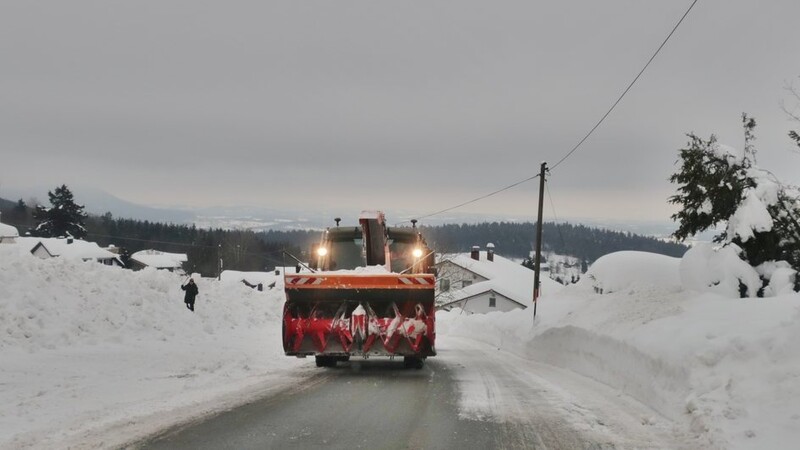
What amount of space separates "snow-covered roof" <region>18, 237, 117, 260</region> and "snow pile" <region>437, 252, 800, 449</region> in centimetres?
7901

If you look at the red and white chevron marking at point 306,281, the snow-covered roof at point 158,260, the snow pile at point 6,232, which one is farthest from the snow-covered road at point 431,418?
the snow-covered roof at point 158,260

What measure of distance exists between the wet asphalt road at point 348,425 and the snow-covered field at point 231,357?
454mm

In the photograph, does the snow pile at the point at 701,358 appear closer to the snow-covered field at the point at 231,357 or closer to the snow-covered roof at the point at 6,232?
the snow-covered field at the point at 231,357

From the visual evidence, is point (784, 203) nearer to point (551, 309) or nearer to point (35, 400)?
point (551, 309)

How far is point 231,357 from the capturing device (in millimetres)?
13422

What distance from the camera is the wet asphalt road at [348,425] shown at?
19.3 ft

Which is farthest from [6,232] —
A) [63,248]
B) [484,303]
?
[484,303]

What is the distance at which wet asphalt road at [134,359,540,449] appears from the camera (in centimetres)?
588

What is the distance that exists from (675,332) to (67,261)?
1555 centimetres

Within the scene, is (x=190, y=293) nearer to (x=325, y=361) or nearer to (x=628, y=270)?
(x=325, y=361)

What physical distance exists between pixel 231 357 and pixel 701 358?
9.48 meters

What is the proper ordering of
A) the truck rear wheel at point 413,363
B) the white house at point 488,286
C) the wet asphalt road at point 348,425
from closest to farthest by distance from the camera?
the wet asphalt road at point 348,425
the truck rear wheel at point 413,363
the white house at point 488,286

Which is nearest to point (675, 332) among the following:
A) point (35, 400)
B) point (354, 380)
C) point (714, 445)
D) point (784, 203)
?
point (714, 445)

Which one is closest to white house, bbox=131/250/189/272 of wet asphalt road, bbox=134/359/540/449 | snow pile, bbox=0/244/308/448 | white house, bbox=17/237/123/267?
white house, bbox=17/237/123/267
